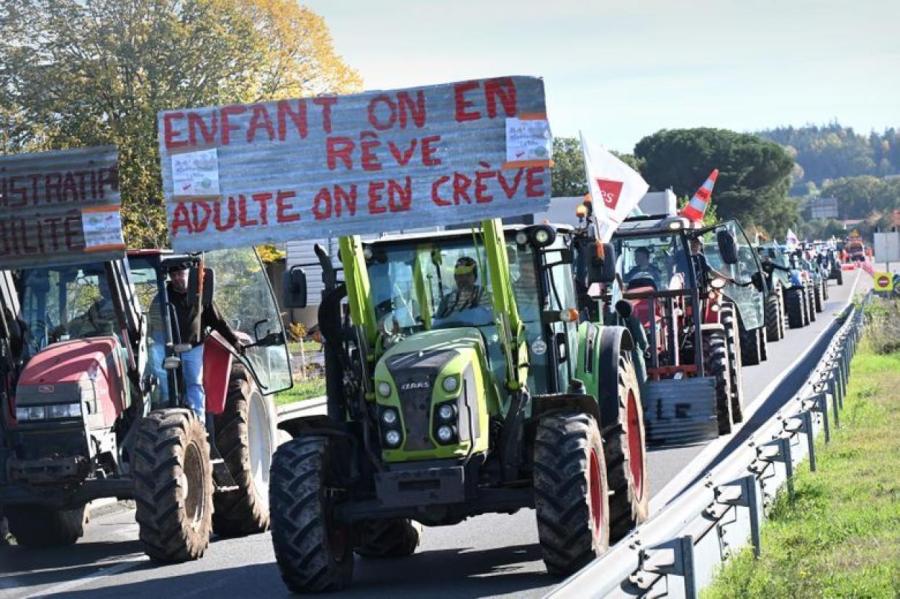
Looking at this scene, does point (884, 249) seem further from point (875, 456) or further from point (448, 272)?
point (448, 272)

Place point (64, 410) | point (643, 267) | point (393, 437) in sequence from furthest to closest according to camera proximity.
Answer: point (643, 267) < point (64, 410) < point (393, 437)

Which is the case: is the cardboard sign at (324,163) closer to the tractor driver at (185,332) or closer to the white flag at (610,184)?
the tractor driver at (185,332)

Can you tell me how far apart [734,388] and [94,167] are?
32.2 feet

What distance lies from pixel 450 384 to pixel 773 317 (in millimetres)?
31057

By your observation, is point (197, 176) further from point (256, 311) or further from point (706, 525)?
point (256, 311)

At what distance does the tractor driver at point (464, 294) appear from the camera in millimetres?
12367

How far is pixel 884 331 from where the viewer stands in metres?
37.4

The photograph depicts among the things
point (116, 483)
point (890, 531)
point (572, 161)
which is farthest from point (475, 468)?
point (572, 161)

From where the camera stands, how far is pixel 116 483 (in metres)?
13.9

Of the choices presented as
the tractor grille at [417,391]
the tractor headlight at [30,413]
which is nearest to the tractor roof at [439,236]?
the tractor grille at [417,391]

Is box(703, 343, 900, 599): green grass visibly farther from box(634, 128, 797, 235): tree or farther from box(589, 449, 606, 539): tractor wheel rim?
box(634, 128, 797, 235): tree

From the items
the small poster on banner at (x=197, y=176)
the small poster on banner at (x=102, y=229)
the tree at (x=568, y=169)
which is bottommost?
the small poster on banner at (x=102, y=229)

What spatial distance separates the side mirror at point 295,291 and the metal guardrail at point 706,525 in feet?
10.0

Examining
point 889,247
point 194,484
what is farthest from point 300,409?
point 889,247
